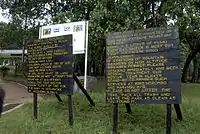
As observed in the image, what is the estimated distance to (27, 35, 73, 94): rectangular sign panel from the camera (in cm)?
577

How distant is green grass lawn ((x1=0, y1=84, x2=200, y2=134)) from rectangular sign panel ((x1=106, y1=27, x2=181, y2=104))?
0.70 metres

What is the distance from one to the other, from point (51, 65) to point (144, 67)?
2249 millimetres

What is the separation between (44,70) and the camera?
6184mm

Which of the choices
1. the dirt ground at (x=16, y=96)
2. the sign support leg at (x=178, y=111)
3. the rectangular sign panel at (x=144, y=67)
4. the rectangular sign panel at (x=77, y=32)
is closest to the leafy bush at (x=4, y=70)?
the dirt ground at (x=16, y=96)

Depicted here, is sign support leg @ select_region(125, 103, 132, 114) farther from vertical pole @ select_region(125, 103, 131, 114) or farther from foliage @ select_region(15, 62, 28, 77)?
foliage @ select_region(15, 62, 28, 77)

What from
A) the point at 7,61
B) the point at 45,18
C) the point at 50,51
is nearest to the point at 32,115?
the point at 50,51

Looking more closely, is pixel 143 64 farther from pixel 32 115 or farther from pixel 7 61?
pixel 7 61

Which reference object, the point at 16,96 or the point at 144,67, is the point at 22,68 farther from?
the point at 144,67

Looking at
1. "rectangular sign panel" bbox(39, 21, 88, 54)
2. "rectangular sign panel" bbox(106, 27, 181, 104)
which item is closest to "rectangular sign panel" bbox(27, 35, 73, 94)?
"rectangular sign panel" bbox(106, 27, 181, 104)

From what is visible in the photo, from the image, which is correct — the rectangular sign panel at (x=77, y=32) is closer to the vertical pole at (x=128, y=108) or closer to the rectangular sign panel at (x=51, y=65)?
the rectangular sign panel at (x=51, y=65)

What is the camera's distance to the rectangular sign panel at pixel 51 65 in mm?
5766

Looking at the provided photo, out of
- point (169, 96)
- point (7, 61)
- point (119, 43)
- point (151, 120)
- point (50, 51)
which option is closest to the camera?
point (169, 96)

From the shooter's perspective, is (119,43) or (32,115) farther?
(32,115)

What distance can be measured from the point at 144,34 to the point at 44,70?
254cm
